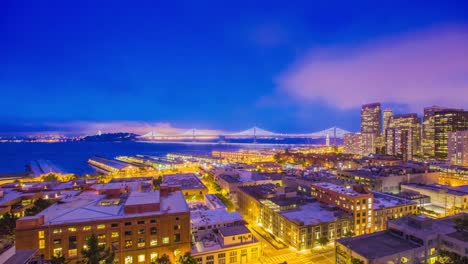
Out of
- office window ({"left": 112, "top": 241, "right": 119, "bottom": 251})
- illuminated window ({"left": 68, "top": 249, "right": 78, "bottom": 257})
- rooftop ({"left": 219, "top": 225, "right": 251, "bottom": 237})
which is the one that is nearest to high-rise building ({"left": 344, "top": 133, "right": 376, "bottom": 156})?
rooftop ({"left": 219, "top": 225, "right": 251, "bottom": 237})

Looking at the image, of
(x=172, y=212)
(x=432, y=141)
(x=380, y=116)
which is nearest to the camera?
(x=172, y=212)

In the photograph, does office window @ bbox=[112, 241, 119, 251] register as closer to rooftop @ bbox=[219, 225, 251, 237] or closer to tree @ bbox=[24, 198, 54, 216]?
rooftop @ bbox=[219, 225, 251, 237]

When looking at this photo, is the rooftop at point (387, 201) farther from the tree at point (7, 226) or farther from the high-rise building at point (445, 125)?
the high-rise building at point (445, 125)

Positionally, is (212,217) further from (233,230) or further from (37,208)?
(37,208)

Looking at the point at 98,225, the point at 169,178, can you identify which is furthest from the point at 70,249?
the point at 169,178

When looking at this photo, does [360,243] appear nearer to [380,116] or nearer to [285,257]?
Result: [285,257]

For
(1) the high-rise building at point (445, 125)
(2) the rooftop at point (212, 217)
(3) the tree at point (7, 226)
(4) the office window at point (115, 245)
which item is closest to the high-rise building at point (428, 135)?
(1) the high-rise building at point (445, 125)
